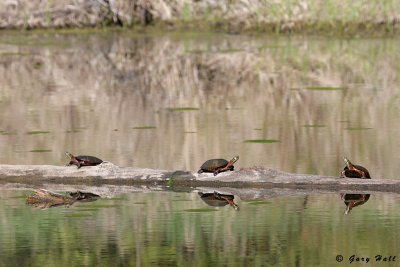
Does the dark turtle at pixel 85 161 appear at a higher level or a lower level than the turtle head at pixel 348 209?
higher

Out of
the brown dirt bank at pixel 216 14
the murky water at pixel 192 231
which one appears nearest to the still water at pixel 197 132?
the murky water at pixel 192 231

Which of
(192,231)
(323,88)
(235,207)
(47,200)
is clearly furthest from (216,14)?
(192,231)

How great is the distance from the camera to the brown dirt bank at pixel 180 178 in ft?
29.2

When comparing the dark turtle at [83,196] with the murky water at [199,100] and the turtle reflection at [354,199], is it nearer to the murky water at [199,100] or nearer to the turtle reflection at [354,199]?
the murky water at [199,100]

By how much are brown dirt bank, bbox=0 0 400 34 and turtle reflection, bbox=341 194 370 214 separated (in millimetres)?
14003

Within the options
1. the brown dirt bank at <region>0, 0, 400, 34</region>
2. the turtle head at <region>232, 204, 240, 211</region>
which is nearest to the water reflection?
the turtle head at <region>232, 204, 240, 211</region>

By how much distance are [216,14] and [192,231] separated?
15.8 m

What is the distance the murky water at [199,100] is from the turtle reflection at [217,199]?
126cm

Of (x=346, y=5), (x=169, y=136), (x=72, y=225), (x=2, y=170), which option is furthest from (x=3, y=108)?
(x=346, y=5)

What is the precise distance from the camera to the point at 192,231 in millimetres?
8156

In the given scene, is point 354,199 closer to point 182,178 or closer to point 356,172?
point 356,172

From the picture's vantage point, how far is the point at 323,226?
8203 mm

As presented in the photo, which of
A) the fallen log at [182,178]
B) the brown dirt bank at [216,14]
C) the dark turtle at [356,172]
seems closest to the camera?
the fallen log at [182,178]

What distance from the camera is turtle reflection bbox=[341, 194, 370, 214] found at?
346 inches
